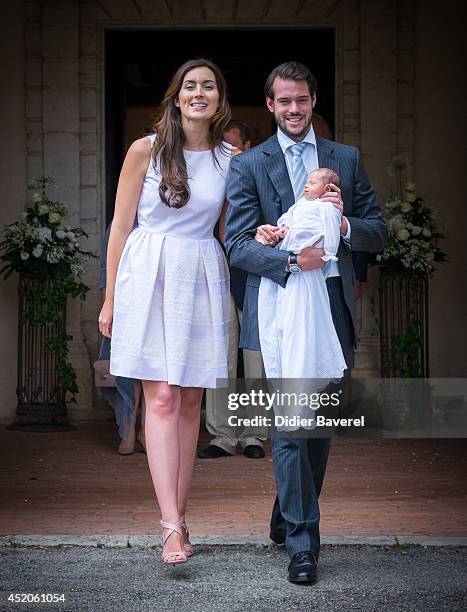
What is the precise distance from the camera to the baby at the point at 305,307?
4.67 metres

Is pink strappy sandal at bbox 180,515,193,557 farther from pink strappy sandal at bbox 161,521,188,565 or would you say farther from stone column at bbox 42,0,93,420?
stone column at bbox 42,0,93,420

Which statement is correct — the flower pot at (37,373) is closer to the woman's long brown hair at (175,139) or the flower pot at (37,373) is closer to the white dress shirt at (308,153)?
the woman's long brown hair at (175,139)

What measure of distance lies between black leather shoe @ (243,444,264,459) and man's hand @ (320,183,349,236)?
11.4 feet

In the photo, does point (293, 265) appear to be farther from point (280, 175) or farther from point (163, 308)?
point (163, 308)

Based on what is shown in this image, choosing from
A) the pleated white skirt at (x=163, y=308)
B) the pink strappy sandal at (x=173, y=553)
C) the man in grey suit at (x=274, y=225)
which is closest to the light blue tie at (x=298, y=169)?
the man in grey suit at (x=274, y=225)

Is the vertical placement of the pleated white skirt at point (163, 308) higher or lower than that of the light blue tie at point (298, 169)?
lower

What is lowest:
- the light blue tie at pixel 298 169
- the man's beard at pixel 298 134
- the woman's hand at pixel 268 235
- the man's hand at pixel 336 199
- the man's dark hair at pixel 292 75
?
the woman's hand at pixel 268 235

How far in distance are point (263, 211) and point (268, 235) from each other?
179 millimetres

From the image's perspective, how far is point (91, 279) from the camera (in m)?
10.1

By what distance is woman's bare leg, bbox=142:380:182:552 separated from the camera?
4898 millimetres

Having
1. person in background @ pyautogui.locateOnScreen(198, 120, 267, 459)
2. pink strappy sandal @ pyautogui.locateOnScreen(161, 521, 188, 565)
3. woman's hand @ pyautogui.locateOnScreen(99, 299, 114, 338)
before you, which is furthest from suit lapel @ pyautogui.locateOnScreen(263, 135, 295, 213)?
person in background @ pyautogui.locateOnScreen(198, 120, 267, 459)

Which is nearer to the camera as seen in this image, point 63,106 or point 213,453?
point 213,453

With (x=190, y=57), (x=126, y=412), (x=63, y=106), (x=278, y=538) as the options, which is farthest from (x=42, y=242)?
(x=278, y=538)

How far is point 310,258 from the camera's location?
186 inches
